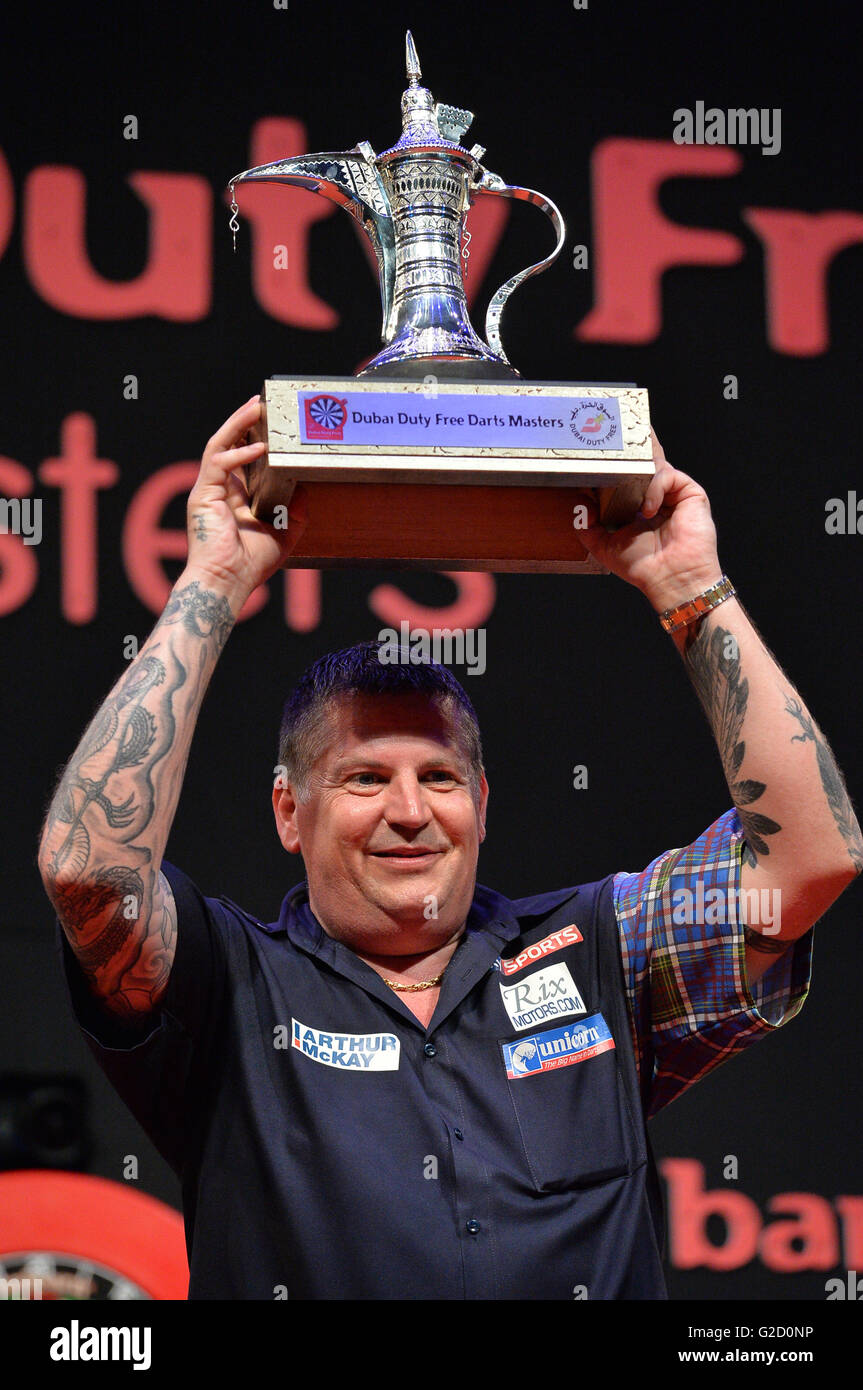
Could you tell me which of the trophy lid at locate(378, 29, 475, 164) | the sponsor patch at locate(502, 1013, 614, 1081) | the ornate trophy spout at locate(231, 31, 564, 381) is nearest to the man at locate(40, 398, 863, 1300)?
the sponsor patch at locate(502, 1013, 614, 1081)

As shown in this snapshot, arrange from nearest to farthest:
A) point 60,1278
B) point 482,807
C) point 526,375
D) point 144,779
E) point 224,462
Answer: point 144,779 → point 224,462 → point 482,807 → point 60,1278 → point 526,375

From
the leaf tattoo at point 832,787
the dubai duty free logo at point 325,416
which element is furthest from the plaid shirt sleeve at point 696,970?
the dubai duty free logo at point 325,416

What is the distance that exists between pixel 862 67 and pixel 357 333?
1.26 meters

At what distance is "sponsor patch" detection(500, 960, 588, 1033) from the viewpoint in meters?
2.03

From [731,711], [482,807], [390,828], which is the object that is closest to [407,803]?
[390,828]

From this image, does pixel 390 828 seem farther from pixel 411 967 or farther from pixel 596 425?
pixel 596 425

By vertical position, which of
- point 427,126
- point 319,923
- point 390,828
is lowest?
point 319,923

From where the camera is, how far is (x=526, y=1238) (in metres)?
1.84

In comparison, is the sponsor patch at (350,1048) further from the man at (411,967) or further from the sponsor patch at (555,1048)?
the sponsor patch at (555,1048)

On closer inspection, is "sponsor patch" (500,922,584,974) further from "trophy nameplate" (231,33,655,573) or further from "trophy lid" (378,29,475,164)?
"trophy lid" (378,29,475,164)

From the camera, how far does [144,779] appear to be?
71.4 inches

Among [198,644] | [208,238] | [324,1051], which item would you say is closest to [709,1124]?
[324,1051]

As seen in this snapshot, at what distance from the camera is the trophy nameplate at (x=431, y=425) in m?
1.82

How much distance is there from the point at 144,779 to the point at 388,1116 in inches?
19.9
